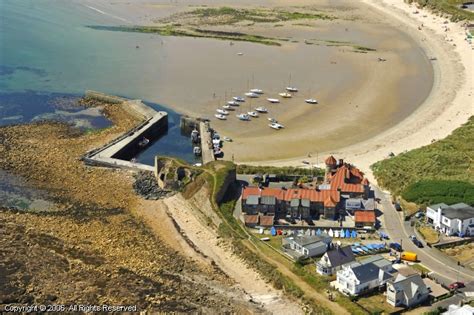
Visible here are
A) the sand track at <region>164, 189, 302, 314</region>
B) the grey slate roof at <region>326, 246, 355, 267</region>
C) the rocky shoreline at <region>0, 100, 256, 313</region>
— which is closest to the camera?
the sand track at <region>164, 189, 302, 314</region>

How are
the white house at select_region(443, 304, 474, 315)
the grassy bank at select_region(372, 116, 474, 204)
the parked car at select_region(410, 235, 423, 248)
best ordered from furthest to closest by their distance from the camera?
the grassy bank at select_region(372, 116, 474, 204) < the parked car at select_region(410, 235, 423, 248) < the white house at select_region(443, 304, 474, 315)

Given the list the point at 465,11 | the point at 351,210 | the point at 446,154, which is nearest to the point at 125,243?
the point at 351,210

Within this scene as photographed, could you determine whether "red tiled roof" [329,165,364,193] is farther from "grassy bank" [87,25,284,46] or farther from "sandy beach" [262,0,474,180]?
"grassy bank" [87,25,284,46]

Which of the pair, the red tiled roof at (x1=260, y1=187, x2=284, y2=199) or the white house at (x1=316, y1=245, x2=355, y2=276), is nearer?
the white house at (x1=316, y1=245, x2=355, y2=276)

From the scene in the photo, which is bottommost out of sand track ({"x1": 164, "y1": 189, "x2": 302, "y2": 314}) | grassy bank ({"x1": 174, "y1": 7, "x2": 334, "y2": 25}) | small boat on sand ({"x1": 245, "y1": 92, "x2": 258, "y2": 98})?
sand track ({"x1": 164, "y1": 189, "x2": 302, "y2": 314})

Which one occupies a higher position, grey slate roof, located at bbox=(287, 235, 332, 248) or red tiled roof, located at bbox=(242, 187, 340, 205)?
red tiled roof, located at bbox=(242, 187, 340, 205)

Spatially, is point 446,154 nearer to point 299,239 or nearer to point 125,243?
point 299,239

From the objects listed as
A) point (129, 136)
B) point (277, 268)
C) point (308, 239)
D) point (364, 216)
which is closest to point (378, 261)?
point (308, 239)

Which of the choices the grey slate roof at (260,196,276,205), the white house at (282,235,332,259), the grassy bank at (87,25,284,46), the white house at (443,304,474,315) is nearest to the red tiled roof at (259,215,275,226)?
the grey slate roof at (260,196,276,205)

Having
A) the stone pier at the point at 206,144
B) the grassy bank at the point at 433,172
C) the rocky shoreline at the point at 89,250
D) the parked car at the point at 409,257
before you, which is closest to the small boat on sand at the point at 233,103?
the stone pier at the point at 206,144
